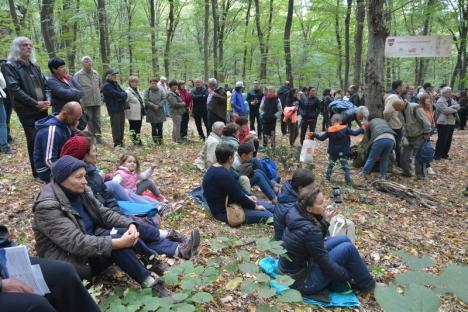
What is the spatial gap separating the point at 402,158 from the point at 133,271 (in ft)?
24.2

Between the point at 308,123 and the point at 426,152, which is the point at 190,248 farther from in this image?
the point at 308,123

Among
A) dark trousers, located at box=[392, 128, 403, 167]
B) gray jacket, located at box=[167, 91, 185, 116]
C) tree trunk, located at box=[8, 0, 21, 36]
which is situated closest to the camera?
dark trousers, located at box=[392, 128, 403, 167]

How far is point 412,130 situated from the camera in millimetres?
8352

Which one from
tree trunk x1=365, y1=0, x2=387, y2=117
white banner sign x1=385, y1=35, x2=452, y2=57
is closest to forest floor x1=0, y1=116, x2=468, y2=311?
tree trunk x1=365, y1=0, x2=387, y2=117

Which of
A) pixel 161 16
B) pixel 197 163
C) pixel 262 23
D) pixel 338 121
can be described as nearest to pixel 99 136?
pixel 197 163

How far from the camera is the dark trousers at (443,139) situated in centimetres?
1012

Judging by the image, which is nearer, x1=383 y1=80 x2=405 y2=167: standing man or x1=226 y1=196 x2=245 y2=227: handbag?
x1=226 y1=196 x2=245 y2=227: handbag

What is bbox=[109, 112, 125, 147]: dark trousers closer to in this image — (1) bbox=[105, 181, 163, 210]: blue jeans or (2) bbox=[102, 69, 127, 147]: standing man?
(2) bbox=[102, 69, 127, 147]: standing man

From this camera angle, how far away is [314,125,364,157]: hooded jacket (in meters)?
7.50

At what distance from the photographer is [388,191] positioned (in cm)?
748

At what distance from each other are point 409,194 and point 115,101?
21.8 feet

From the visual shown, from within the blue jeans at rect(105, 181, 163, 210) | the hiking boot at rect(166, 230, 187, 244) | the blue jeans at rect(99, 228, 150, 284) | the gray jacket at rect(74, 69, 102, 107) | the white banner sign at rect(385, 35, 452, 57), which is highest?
the white banner sign at rect(385, 35, 452, 57)

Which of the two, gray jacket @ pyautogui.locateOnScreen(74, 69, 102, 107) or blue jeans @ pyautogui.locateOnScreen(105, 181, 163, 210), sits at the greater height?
gray jacket @ pyautogui.locateOnScreen(74, 69, 102, 107)

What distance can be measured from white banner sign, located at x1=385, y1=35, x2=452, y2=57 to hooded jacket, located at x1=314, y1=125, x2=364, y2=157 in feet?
6.47
